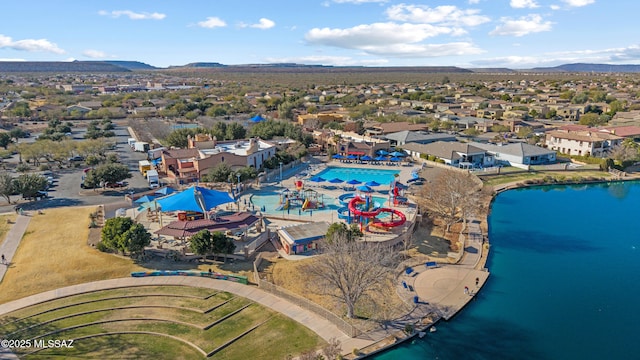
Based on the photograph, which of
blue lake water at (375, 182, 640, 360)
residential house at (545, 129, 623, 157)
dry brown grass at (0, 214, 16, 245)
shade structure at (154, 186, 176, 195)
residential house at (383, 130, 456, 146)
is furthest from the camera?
residential house at (383, 130, 456, 146)

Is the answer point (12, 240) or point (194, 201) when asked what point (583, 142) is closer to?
point (194, 201)

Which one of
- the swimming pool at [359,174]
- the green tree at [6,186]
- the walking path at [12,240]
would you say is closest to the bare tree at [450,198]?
the swimming pool at [359,174]

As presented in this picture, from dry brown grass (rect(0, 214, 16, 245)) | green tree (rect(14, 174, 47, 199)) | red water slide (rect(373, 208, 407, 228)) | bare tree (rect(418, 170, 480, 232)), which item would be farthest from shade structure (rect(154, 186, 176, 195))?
bare tree (rect(418, 170, 480, 232))

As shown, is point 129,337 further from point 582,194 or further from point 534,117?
point 534,117

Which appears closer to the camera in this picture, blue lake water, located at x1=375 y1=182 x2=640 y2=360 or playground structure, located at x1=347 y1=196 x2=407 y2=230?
blue lake water, located at x1=375 y1=182 x2=640 y2=360

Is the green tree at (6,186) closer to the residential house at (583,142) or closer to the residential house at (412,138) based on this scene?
the residential house at (412,138)

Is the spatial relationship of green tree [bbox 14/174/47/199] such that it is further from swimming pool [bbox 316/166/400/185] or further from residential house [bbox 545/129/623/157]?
residential house [bbox 545/129/623/157]
